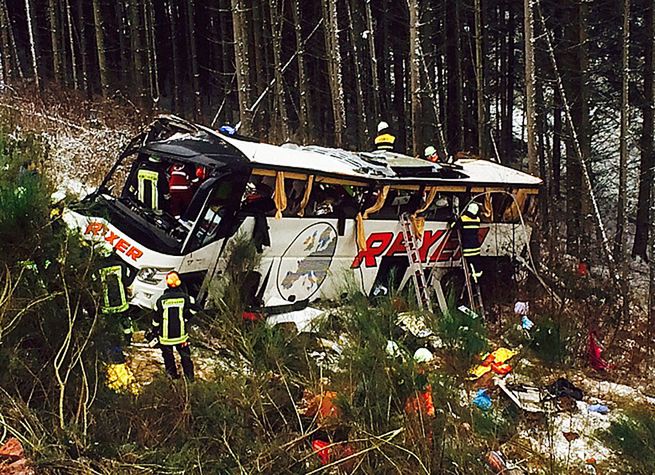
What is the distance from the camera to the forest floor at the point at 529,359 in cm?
462

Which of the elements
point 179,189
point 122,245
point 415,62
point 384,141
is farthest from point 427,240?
point 122,245

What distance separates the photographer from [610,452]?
14.0 ft

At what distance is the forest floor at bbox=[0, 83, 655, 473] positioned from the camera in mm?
4617

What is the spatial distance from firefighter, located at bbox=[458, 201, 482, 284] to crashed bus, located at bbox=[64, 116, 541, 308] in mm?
210

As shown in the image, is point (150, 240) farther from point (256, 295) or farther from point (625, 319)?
point (625, 319)

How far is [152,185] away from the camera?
7926mm

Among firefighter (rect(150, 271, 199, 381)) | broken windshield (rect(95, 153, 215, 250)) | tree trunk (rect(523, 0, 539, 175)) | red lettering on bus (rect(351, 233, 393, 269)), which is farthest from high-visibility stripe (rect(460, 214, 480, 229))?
firefighter (rect(150, 271, 199, 381))

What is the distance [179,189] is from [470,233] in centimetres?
409

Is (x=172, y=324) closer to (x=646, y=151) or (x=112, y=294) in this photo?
(x=112, y=294)

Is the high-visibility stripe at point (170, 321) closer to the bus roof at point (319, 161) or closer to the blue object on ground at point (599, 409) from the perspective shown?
the bus roof at point (319, 161)

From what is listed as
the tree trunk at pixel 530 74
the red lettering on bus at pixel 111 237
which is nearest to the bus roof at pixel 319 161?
the red lettering on bus at pixel 111 237

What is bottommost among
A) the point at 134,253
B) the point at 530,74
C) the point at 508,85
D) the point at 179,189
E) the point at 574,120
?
the point at 134,253

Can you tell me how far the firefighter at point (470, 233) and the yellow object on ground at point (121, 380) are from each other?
5.75 metres

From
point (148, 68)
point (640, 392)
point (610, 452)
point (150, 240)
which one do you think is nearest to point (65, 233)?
point (150, 240)
